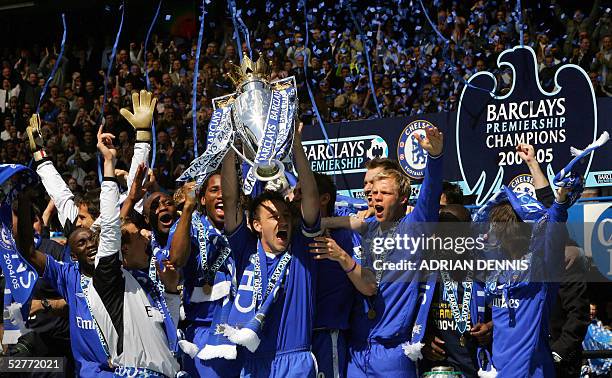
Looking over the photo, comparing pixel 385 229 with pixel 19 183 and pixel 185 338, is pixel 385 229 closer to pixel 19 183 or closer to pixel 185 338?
pixel 185 338

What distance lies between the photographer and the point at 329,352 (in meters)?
6.11

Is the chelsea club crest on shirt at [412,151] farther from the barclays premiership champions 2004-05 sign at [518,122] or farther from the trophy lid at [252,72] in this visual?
the trophy lid at [252,72]

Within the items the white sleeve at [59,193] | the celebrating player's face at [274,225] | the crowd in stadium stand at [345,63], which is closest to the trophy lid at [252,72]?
the celebrating player's face at [274,225]

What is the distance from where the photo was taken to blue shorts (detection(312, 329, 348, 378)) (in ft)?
19.9

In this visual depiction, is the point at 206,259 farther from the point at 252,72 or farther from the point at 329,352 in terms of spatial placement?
the point at 252,72

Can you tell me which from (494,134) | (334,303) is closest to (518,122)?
(494,134)

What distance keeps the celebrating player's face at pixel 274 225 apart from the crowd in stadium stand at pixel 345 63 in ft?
12.8

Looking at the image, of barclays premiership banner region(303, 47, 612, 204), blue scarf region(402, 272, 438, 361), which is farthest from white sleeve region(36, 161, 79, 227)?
blue scarf region(402, 272, 438, 361)

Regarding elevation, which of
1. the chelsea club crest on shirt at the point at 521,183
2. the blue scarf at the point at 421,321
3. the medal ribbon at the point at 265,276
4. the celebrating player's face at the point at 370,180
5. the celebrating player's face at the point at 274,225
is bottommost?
the blue scarf at the point at 421,321

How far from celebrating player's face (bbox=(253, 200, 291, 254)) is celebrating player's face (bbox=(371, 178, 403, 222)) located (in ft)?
2.02

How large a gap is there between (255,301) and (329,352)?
0.55 meters

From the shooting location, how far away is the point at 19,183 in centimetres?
710

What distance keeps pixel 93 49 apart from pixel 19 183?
11.3m

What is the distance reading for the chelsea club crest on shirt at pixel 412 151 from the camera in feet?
30.9
